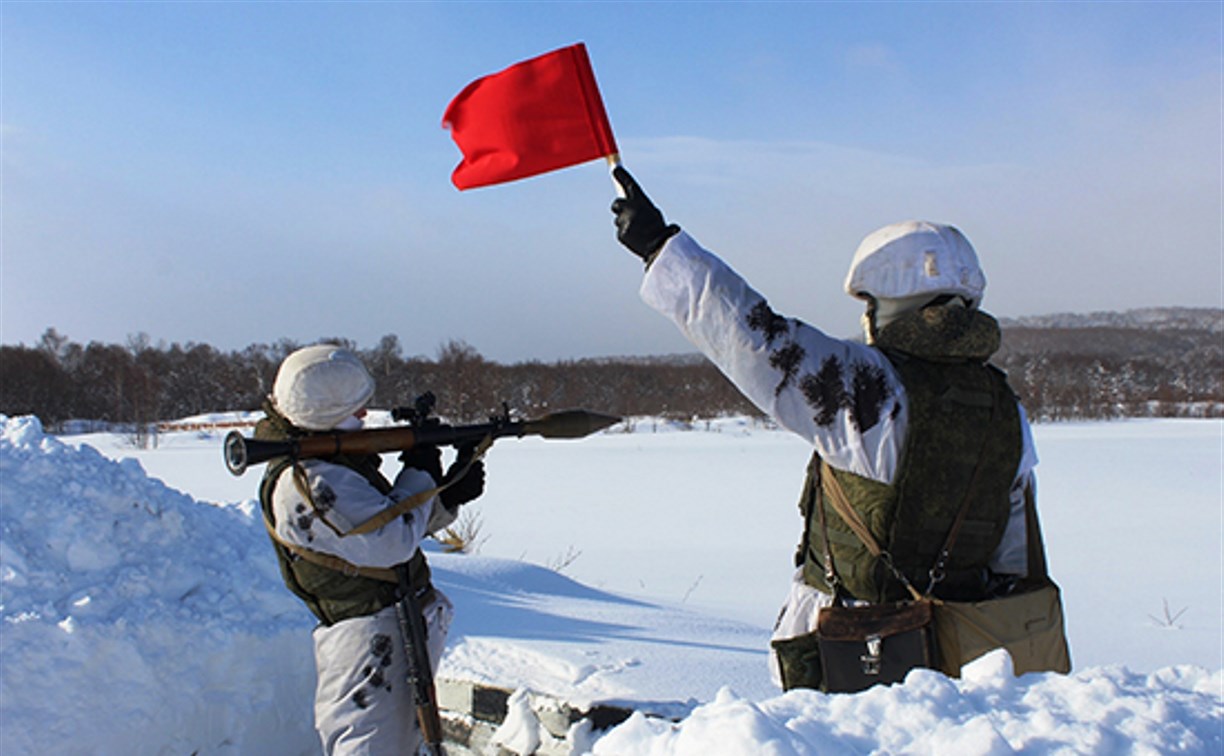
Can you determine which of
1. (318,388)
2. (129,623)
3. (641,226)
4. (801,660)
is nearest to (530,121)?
(641,226)

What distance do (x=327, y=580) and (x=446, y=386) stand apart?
116 feet

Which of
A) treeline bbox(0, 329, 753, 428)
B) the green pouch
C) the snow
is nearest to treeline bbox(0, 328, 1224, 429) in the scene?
treeline bbox(0, 329, 753, 428)

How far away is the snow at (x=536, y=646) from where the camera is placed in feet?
4.73

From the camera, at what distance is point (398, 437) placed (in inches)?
101

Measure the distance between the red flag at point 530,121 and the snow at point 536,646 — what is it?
1.50 metres

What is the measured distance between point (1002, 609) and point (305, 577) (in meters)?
1.80

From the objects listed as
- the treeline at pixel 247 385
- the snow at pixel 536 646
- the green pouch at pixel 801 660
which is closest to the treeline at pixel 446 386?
the treeline at pixel 247 385

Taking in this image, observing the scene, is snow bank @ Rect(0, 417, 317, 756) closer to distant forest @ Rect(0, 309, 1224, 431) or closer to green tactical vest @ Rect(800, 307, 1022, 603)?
green tactical vest @ Rect(800, 307, 1022, 603)

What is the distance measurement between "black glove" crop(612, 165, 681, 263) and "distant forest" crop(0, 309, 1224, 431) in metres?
23.5

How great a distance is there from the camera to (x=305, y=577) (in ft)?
8.30

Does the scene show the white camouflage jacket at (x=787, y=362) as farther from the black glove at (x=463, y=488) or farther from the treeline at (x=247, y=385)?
the treeline at (x=247, y=385)

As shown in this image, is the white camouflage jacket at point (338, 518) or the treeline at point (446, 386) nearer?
the white camouflage jacket at point (338, 518)

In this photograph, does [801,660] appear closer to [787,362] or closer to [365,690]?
[787,362]

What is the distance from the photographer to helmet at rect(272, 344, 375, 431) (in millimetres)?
2443
